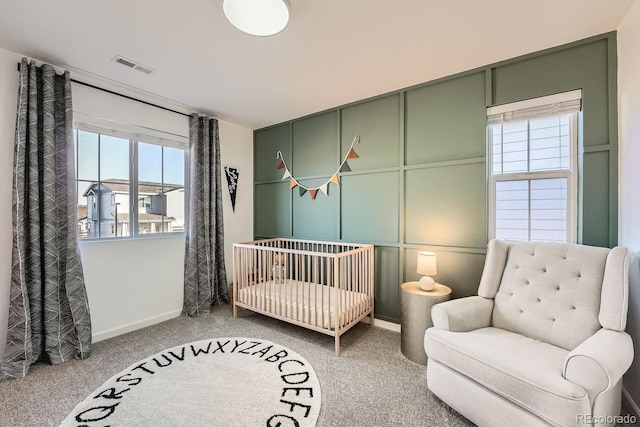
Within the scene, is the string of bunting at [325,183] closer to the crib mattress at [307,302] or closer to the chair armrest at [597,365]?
the crib mattress at [307,302]

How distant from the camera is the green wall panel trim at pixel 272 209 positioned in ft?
11.8

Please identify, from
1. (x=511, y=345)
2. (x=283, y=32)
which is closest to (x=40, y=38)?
(x=283, y=32)

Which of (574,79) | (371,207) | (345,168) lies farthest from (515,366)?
(345,168)

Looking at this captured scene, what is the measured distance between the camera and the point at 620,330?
4.57 feet

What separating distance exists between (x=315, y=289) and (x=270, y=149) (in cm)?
225

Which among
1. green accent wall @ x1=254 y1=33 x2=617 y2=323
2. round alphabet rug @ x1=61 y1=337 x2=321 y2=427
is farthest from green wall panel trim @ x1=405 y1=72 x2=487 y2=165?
round alphabet rug @ x1=61 y1=337 x2=321 y2=427

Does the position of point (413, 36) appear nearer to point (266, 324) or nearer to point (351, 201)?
point (351, 201)

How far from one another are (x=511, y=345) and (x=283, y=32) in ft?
7.80

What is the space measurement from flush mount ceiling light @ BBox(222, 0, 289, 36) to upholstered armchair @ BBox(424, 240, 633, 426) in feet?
6.66

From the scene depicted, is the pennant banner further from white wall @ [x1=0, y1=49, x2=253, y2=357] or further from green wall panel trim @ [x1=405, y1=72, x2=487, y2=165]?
green wall panel trim @ [x1=405, y1=72, x2=487, y2=165]

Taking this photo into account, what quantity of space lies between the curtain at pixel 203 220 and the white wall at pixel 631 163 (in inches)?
139

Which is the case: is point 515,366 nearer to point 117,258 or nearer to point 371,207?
point 371,207

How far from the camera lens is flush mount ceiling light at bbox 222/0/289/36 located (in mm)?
1457

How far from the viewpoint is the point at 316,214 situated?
3.31 metres
